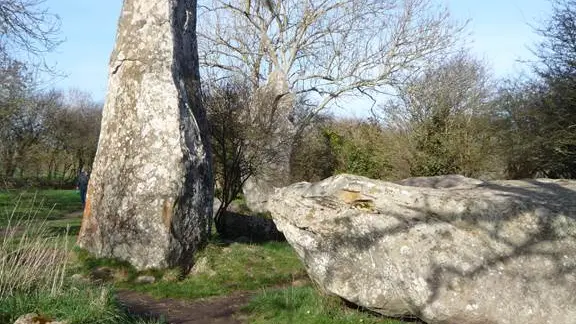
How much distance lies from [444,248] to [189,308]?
136 inches

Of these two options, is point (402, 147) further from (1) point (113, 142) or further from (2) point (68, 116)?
(2) point (68, 116)

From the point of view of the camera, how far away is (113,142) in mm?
8969

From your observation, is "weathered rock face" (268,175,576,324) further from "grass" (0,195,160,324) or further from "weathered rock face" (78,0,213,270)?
"weathered rock face" (78,0,213,270)

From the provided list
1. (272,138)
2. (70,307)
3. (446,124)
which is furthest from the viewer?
(446,124)

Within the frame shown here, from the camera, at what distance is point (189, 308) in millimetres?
7062

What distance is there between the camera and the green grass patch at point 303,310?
570cm

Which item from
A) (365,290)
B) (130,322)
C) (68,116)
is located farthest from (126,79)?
(68,116)

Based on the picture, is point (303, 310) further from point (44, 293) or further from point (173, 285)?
point (173, 285)

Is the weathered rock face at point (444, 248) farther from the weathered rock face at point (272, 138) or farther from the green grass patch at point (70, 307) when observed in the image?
the weathered rock face at point (272, 138)

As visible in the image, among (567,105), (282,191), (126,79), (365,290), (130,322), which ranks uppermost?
(567,105)

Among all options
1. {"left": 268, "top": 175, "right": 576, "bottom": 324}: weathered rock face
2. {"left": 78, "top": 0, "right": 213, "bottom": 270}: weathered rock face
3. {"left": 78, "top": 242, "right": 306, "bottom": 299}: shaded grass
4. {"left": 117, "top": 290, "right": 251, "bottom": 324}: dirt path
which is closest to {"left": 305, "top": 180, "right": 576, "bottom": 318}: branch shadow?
{"left": 268, "top": 175, "right": 576, "bottom": 324}: weathered rock face

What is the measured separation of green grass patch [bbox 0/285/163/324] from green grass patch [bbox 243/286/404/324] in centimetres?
141

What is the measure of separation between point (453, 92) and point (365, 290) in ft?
53.1

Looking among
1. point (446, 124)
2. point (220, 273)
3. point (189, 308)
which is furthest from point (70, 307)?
point (446, 124)
